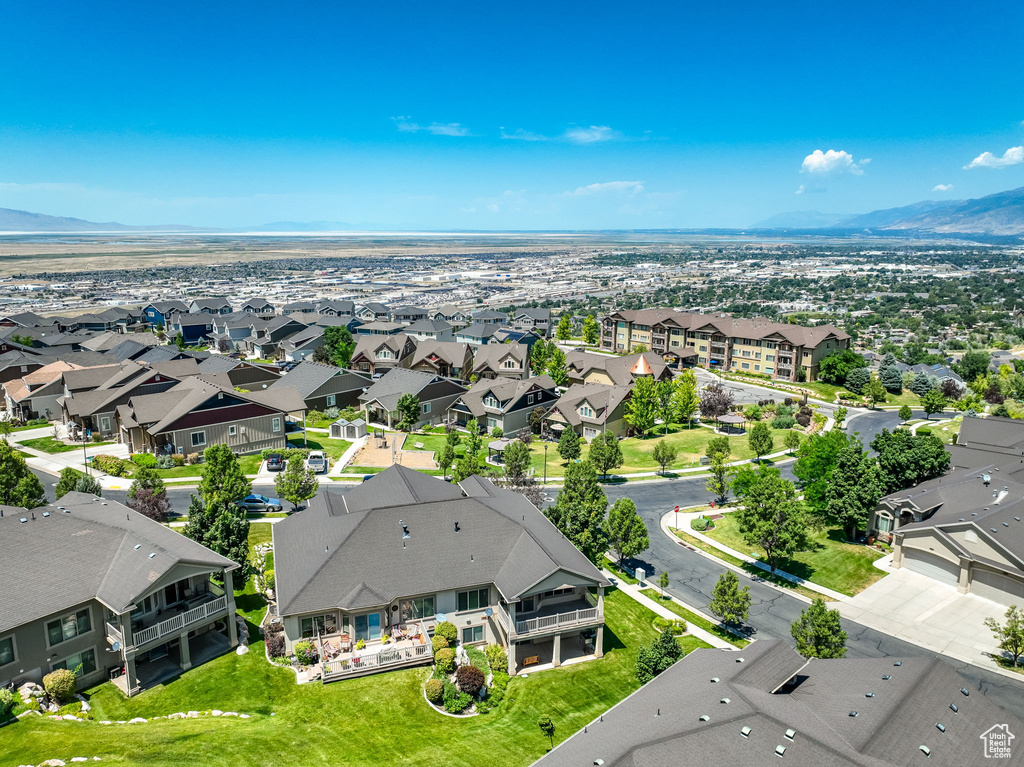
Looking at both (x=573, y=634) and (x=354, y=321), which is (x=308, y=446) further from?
(x=354, y=321)

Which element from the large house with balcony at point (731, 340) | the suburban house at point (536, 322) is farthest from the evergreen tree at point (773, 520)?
the suburban house at point (536, 322)

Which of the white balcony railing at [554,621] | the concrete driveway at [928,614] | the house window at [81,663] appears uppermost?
the house window at [81,663]

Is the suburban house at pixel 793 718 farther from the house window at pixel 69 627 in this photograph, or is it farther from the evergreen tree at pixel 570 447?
the evergreen tree at pixel 570 447

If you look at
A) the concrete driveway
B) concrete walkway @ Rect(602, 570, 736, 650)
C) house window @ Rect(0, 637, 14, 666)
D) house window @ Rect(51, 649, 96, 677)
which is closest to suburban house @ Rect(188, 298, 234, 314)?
house window @ Rect(51, 649, 96, 677)

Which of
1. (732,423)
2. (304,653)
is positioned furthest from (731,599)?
(732,423)

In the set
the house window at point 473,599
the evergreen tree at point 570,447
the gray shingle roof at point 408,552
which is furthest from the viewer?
the evergreen tree at point 570,447

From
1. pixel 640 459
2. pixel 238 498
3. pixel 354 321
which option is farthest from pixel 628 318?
pixel 238 498
